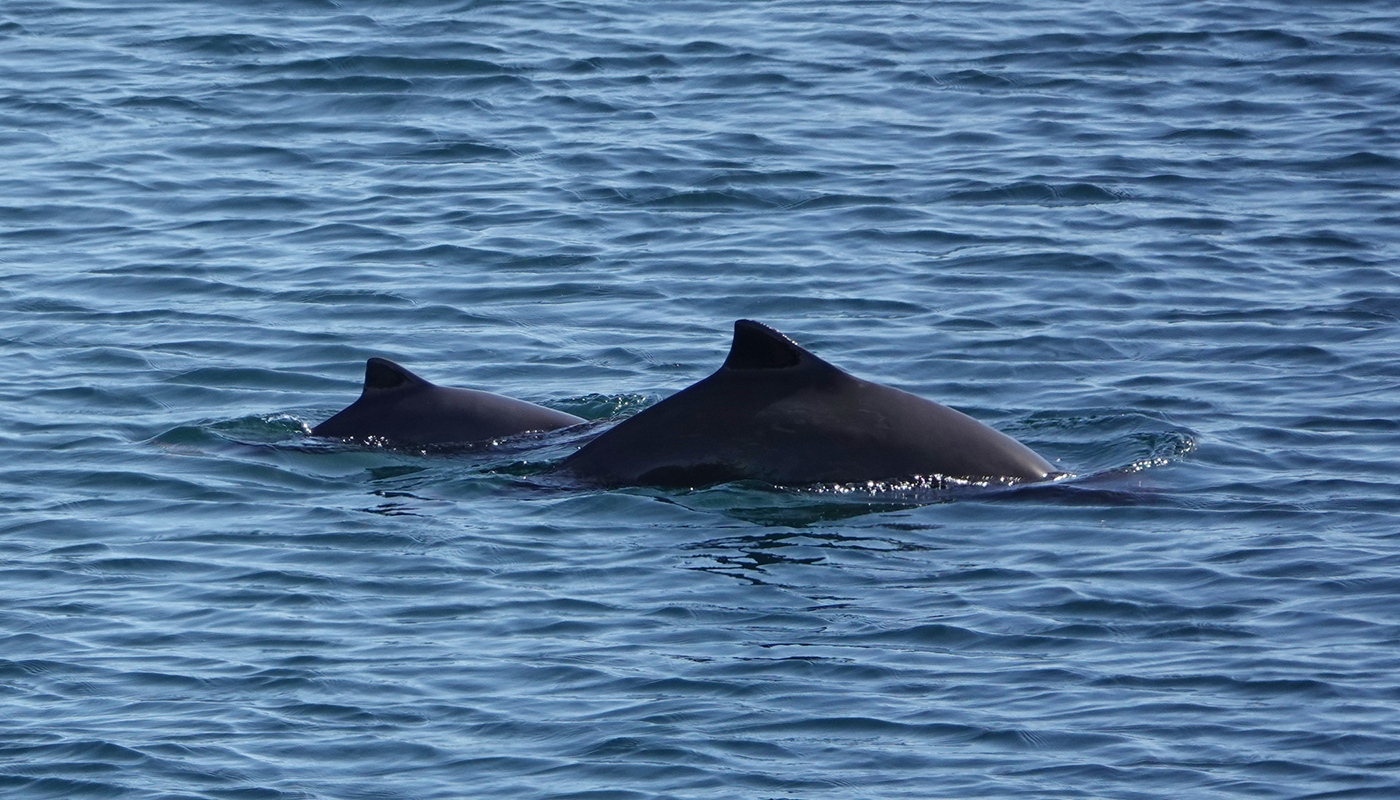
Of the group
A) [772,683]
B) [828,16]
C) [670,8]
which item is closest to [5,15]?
[670,8]

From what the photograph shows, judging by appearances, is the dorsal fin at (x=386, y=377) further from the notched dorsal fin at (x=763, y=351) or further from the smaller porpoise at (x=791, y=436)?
the notched dorsal fin at (x=763, y=351)

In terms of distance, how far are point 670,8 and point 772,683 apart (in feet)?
60.3

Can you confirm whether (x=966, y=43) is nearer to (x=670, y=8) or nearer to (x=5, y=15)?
(x=670, y=8)

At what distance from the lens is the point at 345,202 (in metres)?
19.1

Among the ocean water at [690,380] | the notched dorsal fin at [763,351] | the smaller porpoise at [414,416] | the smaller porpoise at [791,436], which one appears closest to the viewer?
the ocean water at [690,380]

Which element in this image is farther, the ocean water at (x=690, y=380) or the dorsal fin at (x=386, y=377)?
the dorsal fin at (x=386, y=377)

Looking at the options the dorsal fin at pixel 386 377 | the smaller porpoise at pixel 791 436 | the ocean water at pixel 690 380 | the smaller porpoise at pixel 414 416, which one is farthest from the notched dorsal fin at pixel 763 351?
the dorsal fin at pixel 386 377

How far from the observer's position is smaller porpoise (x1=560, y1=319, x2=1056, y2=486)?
11.5m

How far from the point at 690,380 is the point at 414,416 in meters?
2.37

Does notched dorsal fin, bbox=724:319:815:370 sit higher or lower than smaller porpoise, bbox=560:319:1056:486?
higher

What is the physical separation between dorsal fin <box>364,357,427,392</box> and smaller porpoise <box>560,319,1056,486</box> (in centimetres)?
138

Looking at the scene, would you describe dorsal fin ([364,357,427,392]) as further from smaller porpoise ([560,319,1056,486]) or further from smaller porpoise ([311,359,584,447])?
smaller porpoise ([560,319,1056,486])

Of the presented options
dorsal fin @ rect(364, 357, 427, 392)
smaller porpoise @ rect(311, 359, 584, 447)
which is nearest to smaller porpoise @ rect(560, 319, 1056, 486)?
smaller porpoise @ rect(311, 359, 584, 447)

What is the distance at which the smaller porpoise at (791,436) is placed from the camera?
1155cm
